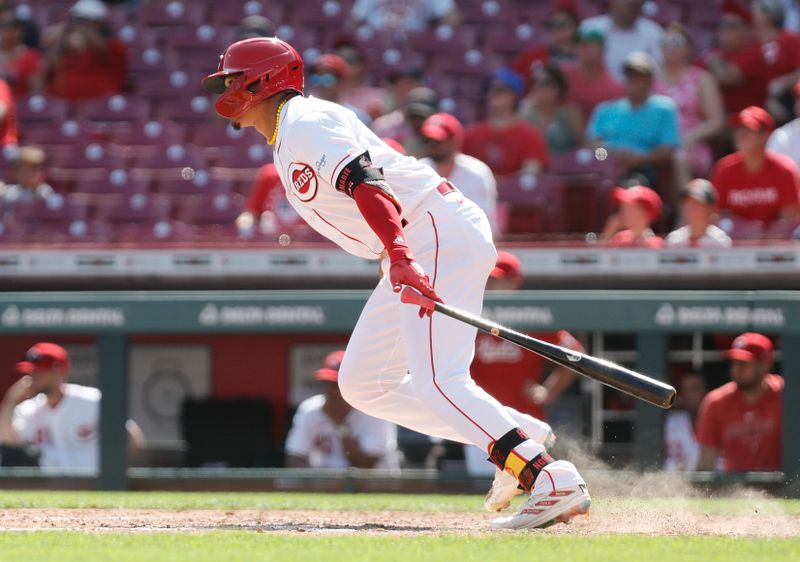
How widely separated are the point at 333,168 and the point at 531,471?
1.10 metres

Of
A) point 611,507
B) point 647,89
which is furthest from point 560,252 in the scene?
point 611,507

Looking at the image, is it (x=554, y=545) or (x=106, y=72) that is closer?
(x=554, y=545)

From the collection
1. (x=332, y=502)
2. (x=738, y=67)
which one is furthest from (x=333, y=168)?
(x=738, y=67)

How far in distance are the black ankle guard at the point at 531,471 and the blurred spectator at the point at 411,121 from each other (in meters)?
3.56

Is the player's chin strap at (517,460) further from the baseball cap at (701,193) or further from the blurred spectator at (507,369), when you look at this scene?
the baseball cap at (701,193)

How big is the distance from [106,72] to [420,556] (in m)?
7.85

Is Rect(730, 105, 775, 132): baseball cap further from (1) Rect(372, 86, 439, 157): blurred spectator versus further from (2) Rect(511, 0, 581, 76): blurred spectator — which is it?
(2) Rect(511, 0, 581, 76): blurred spectator

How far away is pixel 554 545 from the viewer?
143 inches

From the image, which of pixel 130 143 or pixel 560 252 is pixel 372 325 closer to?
pixel 560 252

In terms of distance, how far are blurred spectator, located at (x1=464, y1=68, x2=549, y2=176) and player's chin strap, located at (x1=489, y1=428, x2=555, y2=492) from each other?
4326mm

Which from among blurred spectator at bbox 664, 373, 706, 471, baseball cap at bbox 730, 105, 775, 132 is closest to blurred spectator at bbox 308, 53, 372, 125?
baseball cap at bbox 730, 105, 775, 132

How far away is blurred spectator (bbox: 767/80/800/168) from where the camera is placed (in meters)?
8.12

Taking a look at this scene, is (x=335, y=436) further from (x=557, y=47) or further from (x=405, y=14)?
(x=405, y=14)

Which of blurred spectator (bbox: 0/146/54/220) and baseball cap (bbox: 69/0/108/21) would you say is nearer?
blurred spectator (bbox: 0/146/54/220)
